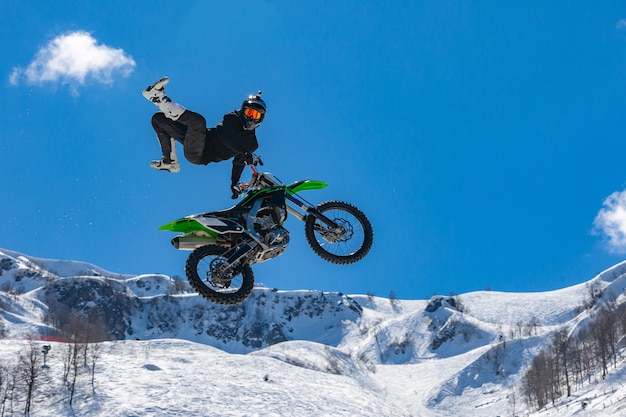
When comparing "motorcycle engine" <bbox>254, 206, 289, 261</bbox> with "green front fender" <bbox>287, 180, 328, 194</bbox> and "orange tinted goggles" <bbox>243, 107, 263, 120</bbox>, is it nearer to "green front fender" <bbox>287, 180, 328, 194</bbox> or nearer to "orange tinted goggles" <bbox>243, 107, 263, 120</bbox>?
"green front fender" <bbox>287, 180, 328, 194</bbox>

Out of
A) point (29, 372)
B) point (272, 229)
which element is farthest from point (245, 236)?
point (29, 372)

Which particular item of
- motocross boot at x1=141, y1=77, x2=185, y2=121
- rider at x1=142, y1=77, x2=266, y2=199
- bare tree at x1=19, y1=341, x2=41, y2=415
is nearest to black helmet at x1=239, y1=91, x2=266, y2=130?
rider at x1=142, y1=77, x2=266, y2=199

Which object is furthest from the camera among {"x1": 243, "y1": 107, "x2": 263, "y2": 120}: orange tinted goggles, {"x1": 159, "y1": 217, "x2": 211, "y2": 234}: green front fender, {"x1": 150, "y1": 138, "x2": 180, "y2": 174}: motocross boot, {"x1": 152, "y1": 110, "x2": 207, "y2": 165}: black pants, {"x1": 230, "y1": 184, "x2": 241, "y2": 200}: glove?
{"x1": 230, "y1": 184, "x2": 241, "y2": 200}: glove

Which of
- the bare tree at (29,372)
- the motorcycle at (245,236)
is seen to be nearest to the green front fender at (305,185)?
the motorcycle at (245,236)

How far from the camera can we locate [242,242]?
15047mm

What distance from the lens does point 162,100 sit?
46.5ft

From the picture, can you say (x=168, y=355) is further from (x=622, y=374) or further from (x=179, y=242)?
(x=179, y=242)

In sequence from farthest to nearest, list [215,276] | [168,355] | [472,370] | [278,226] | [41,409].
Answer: [472,370] → [168,355] → [41,409] → [278,226] → [215,276]

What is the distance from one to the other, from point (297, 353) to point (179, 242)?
17771cm

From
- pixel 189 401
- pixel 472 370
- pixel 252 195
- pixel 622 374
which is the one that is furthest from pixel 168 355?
pixel 252 195

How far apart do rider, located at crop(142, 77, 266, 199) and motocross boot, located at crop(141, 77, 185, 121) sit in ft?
0.07

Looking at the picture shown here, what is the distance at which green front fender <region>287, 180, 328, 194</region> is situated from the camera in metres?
16.8

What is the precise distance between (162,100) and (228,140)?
170cm

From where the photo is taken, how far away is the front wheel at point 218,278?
14125mm
